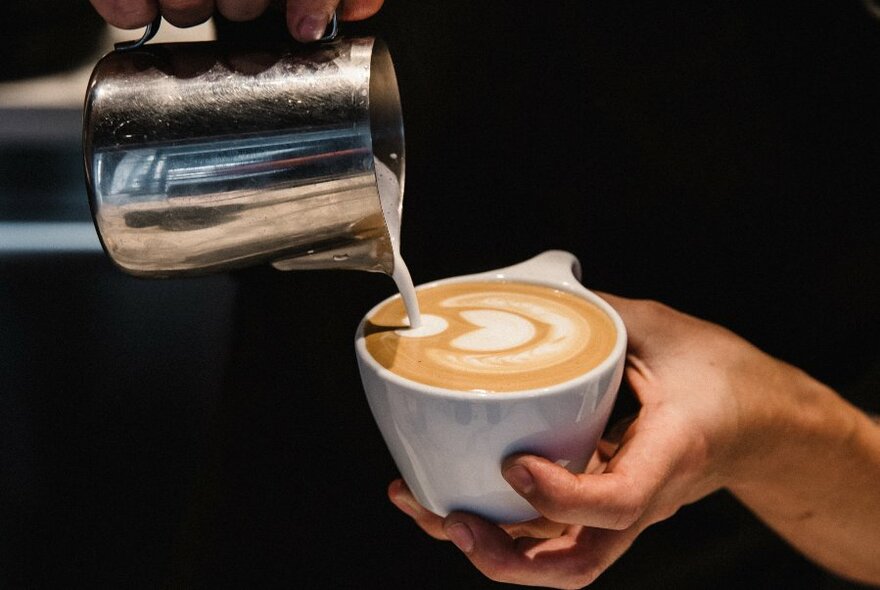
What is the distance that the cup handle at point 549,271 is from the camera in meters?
0.91

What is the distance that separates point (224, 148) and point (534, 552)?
442mm

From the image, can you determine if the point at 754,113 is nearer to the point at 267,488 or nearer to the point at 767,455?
the point at 767,455

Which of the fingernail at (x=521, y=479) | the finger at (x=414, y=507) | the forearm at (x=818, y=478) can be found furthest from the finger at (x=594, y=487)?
the forearm at (x=818, y=478)

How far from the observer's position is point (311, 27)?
0.66 m

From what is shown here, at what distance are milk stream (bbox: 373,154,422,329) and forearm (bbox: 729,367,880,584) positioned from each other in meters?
0.42

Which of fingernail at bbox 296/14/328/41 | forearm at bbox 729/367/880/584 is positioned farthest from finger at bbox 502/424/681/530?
fingernail at bbox 296/14/328/41

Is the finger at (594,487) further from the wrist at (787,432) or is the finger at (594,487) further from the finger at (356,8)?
the finger at (356,8)

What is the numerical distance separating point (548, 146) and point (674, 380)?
43cm

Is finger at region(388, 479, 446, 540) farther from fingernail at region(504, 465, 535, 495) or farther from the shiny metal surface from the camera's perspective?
the shiny metal surface

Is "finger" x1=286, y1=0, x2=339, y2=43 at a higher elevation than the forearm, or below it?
higher

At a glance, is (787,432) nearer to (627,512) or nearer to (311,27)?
(627,512)

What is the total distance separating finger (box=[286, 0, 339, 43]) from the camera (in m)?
0.66

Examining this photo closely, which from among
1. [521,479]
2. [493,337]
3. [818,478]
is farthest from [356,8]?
[818,478]

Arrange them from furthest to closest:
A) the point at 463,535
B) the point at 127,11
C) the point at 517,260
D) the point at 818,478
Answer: the point at 517,260 < the point at 818,478 < the point at 463,535 < the point at 127,11
